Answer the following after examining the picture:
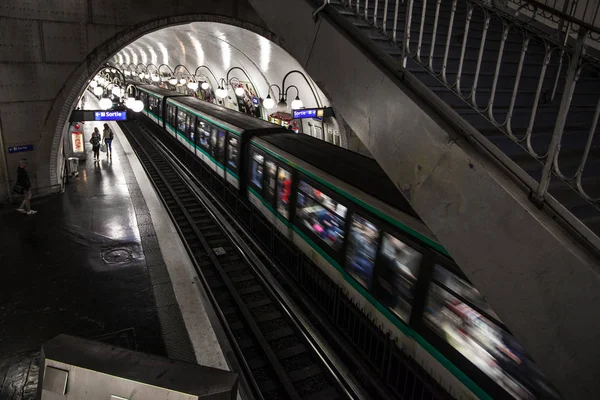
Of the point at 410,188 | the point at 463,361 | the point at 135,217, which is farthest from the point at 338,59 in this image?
the point at 135,217

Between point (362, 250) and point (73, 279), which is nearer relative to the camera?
point (362, 250)

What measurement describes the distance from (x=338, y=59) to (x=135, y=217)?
8.20 metres

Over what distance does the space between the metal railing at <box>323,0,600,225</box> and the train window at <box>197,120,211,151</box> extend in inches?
348

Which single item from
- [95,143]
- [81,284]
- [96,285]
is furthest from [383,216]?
[95,143]

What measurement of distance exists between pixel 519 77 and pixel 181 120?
1640cm

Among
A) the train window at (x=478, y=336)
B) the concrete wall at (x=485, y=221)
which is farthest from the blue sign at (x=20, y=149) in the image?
the train window at (x=478, y=336)

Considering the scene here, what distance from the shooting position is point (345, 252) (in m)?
6.37

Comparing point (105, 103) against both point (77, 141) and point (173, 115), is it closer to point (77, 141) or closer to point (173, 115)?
point (77, 141)

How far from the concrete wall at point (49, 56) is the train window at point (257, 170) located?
568cm

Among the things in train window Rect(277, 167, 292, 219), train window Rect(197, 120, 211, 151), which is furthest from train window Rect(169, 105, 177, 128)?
train window Rect(277, 167, 292, 219)

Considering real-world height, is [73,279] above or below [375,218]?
below

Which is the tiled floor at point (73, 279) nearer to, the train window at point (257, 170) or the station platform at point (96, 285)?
the station platform at point (96, 285)

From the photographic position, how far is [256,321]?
22.2 feet

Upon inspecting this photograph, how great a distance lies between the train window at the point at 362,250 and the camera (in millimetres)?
5694
